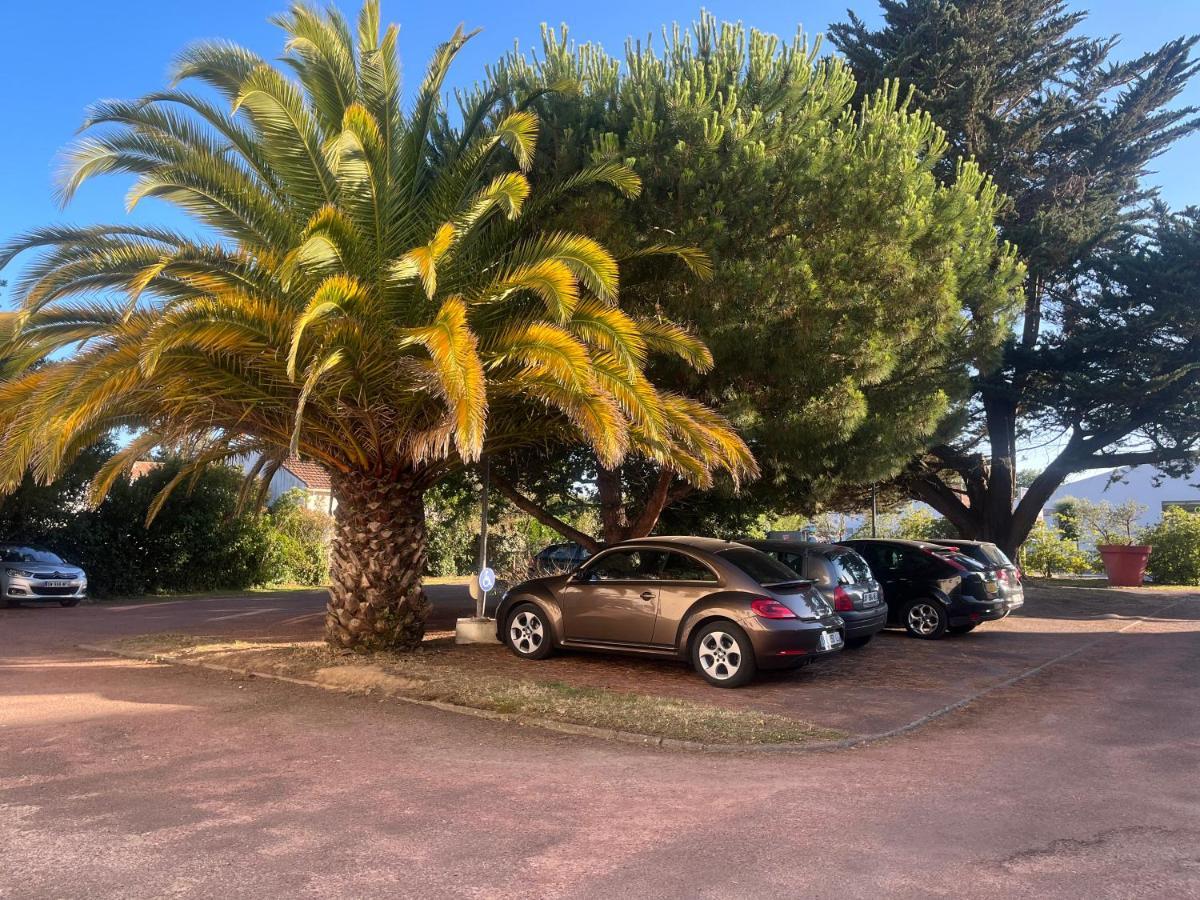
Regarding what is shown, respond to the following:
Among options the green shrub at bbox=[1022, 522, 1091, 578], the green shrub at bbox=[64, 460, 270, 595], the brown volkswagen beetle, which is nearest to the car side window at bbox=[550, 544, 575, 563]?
the green shrub at bbox=[64, 460, 270, 595]

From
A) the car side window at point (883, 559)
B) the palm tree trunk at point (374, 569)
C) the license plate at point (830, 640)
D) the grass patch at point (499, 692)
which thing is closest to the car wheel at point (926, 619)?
the car side window at point (883, 559)

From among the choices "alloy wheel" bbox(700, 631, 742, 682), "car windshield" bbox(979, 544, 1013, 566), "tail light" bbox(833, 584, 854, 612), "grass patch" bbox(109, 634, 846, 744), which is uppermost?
"car windshield" bbox(979, 544, 1013, 566)

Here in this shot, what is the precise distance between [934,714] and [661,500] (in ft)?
20.7

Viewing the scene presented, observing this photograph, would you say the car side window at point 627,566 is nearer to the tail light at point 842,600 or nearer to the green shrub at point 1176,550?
the tail light at point 842,600

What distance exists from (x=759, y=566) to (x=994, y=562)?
6734 millimetres

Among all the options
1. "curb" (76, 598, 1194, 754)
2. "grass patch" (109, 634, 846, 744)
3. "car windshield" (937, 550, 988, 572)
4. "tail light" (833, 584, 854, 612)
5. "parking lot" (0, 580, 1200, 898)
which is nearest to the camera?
"parking lot" (0, 580, 1200, 898)

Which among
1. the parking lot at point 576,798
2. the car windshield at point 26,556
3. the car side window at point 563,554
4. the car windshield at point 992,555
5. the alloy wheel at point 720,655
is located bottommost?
the parking lot at point 576,798

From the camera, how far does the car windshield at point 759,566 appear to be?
9641 mm

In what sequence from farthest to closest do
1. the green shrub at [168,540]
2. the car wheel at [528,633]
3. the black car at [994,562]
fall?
1. the green shrub at [168,540]
2. the black car at [994,562]
3. the car wheel at [528,633]

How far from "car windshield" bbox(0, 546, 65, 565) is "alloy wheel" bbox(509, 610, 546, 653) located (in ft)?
43.7

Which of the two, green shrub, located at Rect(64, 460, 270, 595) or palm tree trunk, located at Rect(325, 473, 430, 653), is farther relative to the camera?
green shrub, located at Rect(64, 460, 270, 595)

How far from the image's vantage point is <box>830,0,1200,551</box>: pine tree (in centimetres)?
2242

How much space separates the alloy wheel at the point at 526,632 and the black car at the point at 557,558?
16.5 ft

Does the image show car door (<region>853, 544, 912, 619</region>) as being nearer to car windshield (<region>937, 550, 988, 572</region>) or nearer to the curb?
car windshield (<region>937, 550, 988, 572</region>)
